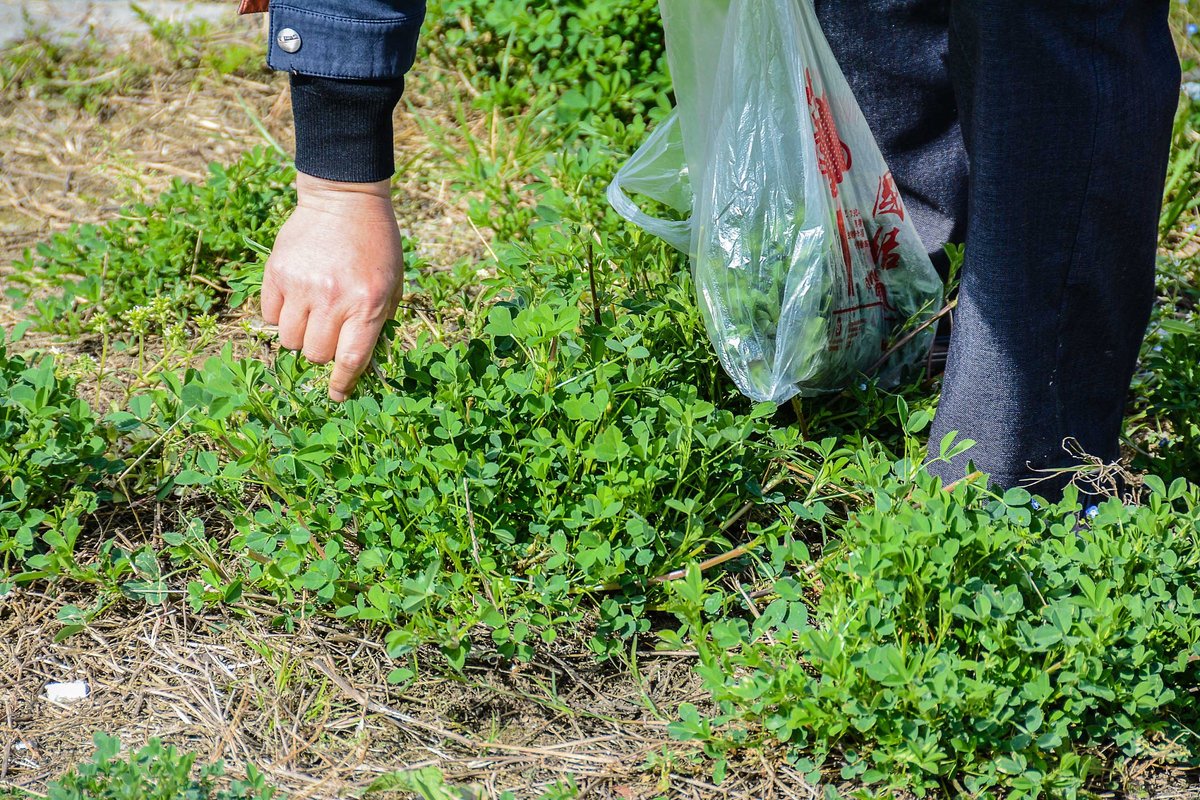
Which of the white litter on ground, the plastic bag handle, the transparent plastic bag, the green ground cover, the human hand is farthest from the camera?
the plastic bag handle

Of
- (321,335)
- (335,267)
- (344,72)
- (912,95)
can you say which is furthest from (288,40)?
(912,95)

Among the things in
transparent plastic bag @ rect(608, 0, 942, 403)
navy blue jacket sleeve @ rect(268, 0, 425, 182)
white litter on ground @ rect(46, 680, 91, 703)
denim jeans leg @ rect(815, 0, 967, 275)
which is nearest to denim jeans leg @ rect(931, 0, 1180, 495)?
transparent plastic bag @ rect(608, 0, 942, 403)

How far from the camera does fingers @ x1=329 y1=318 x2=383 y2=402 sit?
1.67 meters

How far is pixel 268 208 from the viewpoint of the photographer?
8.99 feet

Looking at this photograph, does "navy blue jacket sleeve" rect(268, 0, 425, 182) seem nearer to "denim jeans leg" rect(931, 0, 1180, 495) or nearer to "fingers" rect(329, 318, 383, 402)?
"fingers" rect(329, 318, 383, 402)

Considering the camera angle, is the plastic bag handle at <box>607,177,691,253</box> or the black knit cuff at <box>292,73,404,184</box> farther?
the plastic bag handle at <box>607,177,691,253</box>

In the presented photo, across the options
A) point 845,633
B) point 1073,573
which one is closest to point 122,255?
point 845,633

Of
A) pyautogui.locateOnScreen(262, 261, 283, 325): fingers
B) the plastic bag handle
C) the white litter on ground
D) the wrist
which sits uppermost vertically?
the wrist

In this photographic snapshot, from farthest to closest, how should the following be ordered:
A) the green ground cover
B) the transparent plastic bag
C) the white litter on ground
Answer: the transparent plastic bag < the white litter on ground < the green ground cover

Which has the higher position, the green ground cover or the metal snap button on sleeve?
the metal snap button on sleeve

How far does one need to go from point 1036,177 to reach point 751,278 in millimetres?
496

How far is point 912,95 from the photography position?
227cm

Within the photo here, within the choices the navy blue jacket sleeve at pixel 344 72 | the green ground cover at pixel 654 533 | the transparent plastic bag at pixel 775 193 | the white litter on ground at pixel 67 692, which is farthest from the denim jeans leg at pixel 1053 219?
the white litter on ground at pixel 67 692

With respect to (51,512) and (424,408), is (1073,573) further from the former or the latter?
(51,512)
